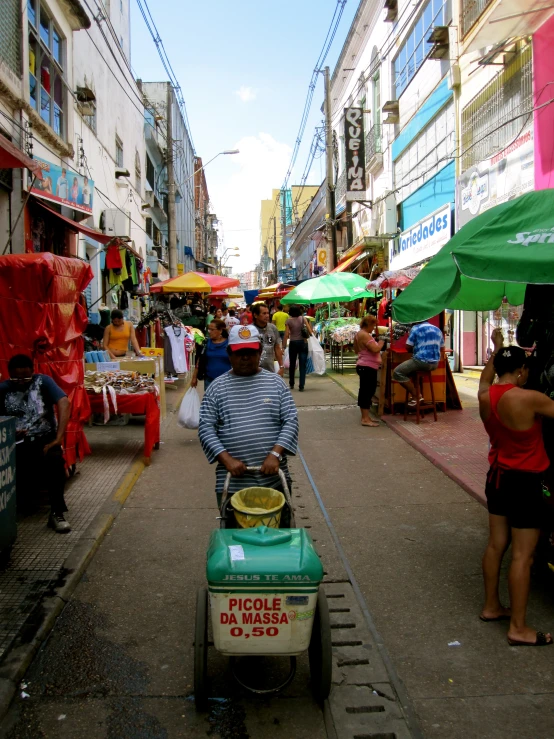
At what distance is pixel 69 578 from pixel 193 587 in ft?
2.89

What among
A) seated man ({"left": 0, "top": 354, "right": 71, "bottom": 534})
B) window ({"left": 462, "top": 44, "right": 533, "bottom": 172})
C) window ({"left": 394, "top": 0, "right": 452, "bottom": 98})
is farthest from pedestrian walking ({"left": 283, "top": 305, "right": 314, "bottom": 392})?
seated man ({"left": 0, "top": 354, "right": 71, "bottom": 534})

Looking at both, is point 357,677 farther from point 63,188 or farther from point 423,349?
point 63,188

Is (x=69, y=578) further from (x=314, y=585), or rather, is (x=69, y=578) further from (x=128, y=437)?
(x=128, y=437)

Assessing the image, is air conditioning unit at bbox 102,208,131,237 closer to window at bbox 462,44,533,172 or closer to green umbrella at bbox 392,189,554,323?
window at bbox 462,44,533,172

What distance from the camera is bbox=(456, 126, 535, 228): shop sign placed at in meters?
11.2

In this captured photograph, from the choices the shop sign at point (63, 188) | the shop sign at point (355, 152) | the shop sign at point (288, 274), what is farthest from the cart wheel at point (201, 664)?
the shop sign at point (288, 274)

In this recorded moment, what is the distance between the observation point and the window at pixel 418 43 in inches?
622

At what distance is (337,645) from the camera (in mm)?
3744

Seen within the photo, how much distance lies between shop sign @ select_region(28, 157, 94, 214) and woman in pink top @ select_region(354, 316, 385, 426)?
5334mm

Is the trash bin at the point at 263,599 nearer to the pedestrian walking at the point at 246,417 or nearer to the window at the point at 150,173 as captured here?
the pedestrian walking at the point at 246,417

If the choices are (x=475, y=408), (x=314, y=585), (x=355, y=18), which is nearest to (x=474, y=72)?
(x=475, y=408)

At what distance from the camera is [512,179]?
11.8 m

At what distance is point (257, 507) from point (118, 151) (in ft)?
58.2

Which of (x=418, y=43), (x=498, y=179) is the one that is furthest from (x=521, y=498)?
(x=418, y=43)
